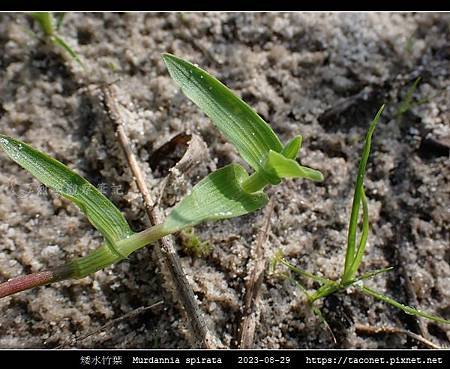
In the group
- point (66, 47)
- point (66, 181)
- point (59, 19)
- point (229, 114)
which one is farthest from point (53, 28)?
point (229, 114)

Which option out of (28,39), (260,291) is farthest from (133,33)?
(260,291)

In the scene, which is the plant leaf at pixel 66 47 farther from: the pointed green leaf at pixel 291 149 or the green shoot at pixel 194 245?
the pointed green leaf at pixel 291 149

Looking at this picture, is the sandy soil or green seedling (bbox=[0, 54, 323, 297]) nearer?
green seedling (bbox=[0, 54, 323, 297])

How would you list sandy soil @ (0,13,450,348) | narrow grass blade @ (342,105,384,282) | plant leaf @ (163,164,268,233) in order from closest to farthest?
plant leaf @ (163,164,268,233) → narrow grass blade @ (342,105,384,282) → sandy soil @ (0,13,450,348)

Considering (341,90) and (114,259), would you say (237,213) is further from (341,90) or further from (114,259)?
(341,90)

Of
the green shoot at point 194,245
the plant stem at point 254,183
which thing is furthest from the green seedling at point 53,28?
the plant stem at point 254,183

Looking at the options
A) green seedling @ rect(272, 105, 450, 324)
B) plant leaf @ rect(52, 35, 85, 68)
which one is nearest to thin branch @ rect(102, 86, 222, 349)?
green seedling @ rect(272, 105, 450, 324)

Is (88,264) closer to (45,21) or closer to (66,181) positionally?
(66,181)

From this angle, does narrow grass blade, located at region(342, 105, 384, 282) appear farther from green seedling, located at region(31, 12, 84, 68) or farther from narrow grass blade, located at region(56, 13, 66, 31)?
narrow grass blade, located at region(56, 13, 66, 31)
